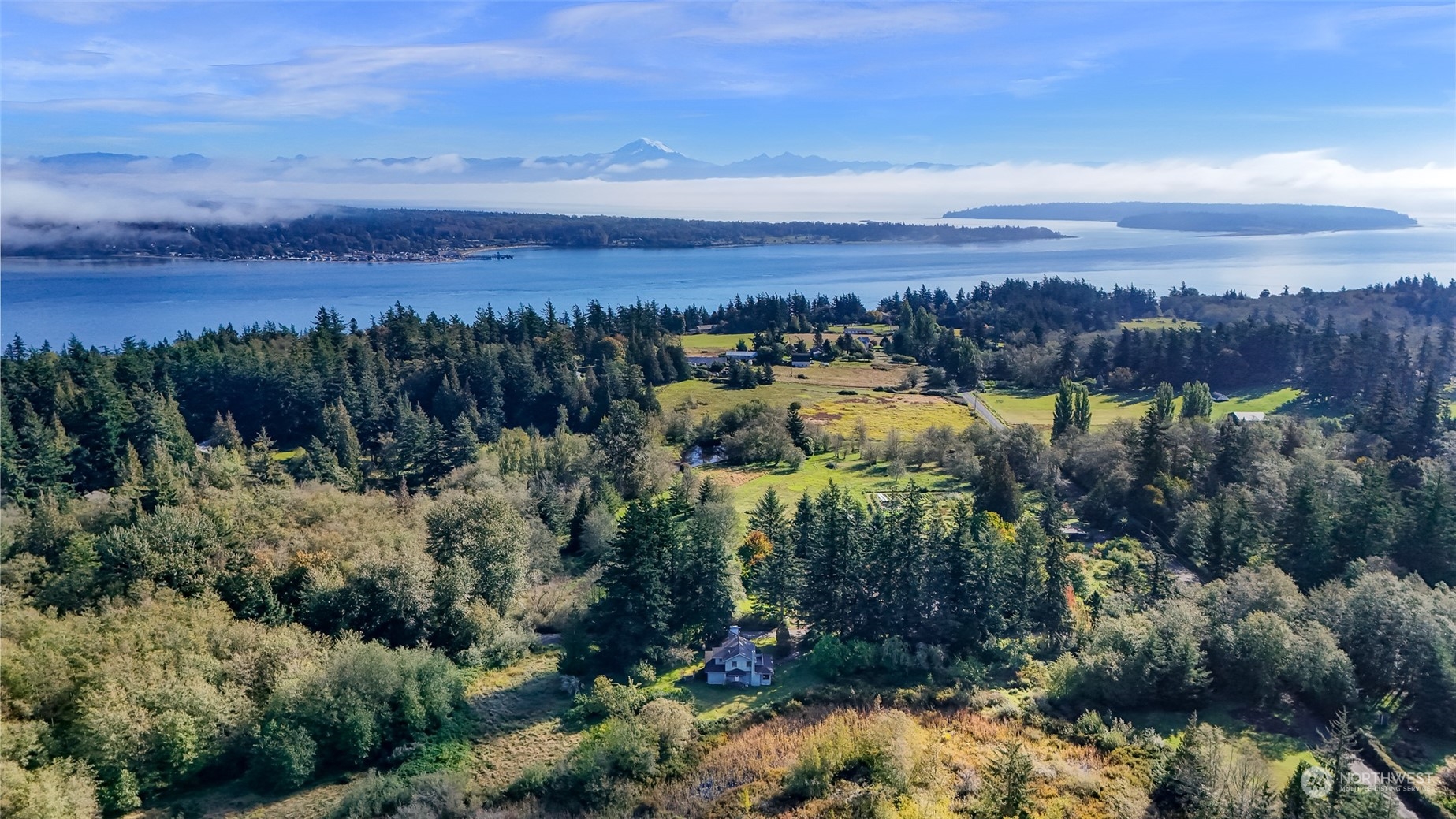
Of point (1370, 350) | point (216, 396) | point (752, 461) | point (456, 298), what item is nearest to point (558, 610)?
point (752, 461)

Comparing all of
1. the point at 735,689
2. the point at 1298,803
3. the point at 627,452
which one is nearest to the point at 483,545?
the point at 735,689

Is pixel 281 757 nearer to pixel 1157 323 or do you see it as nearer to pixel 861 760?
pixel 861 760

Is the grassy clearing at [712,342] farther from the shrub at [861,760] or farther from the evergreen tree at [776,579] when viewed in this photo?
the shrub at [861,760]

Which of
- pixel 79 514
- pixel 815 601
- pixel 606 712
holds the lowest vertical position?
pixel 606 712

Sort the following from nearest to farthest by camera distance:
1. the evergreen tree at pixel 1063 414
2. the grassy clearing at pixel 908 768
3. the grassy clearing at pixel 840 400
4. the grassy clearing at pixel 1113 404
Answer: the grassy clearing at pixel 908 768 < the evergreen tree at pixel 1063 414 < the grassy clearing at pixel 840 400 < the grassy clearing at pixel 1113 404

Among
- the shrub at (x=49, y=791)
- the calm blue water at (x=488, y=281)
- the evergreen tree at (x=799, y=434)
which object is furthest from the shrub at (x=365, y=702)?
the calm blue water at (x=488, y=281)

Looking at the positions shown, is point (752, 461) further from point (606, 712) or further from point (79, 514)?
point (79, 514)
